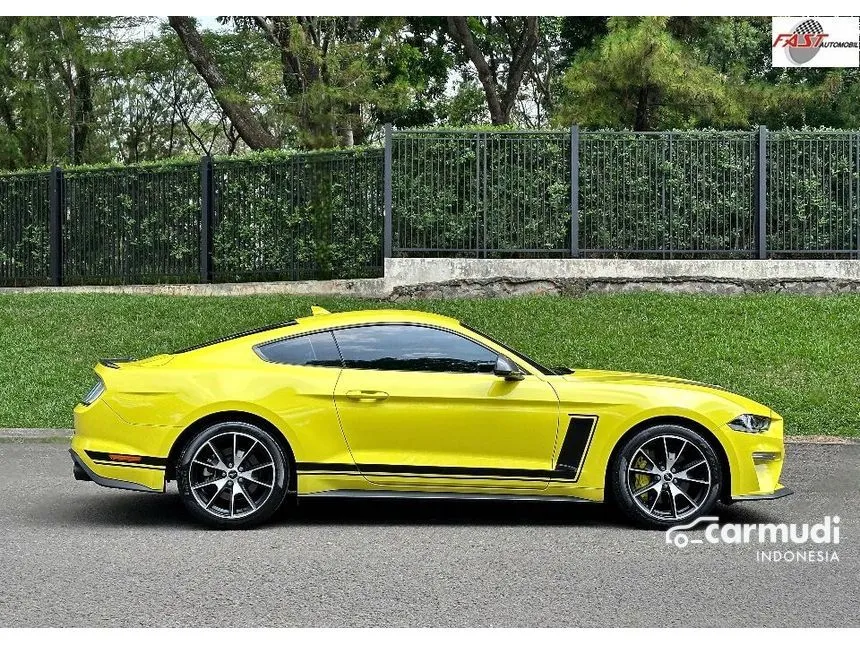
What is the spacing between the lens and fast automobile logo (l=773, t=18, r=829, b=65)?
25.3m

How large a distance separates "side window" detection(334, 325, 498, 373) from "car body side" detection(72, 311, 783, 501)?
135mm

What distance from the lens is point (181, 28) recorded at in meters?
28.0

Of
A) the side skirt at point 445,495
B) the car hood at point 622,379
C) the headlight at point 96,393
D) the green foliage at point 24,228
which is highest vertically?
the green foliage at point 24,228

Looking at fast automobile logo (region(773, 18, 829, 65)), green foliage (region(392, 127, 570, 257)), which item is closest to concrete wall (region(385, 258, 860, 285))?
green foliage (region(392, 127, 570, 257))

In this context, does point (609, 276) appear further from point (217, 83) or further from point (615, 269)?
point (217, 83)

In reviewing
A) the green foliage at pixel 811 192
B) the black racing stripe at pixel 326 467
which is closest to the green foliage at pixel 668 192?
the green foliage at pixel 811 192

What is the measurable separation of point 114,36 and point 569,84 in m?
18.8

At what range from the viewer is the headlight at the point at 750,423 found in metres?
8.07

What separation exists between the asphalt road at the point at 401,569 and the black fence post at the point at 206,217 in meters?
12.4

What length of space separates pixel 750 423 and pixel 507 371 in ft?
5.14

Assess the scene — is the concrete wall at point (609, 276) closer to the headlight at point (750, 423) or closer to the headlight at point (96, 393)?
the headlight at point (750, 423)

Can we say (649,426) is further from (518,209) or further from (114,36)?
(114,36)

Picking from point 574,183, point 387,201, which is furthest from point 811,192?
point 387,201

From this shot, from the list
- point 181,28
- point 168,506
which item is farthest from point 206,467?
point 181,28
